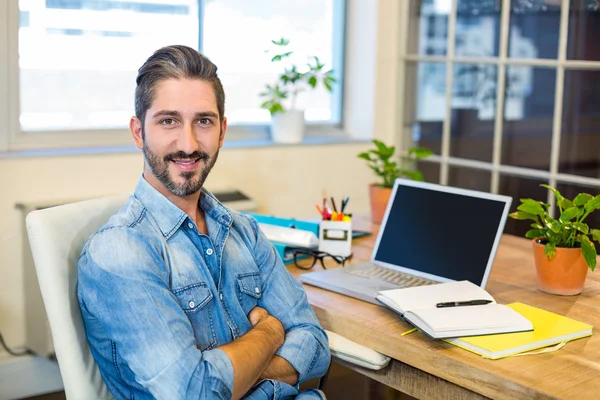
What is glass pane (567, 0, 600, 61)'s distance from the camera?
10.3 feet

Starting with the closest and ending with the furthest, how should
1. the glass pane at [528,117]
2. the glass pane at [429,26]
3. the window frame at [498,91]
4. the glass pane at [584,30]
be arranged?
the glass pane at [584,30] → the window frame at [498,91] → the glass pane at [528,117] → the glass pane at [429,26]

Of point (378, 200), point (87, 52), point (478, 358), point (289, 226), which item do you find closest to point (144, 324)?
point (478, 358)

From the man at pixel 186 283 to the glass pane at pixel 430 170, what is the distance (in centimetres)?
203

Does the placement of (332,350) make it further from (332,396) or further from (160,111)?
(332,396)

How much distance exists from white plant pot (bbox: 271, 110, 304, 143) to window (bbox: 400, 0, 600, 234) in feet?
1.99

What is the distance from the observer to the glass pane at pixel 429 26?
378cm

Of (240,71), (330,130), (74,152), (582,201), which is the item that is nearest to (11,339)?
(74,152)

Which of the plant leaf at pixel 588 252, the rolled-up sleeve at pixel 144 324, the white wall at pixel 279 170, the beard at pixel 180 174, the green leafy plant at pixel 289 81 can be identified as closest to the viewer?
the rolled-up sleeve at pixel 144 324

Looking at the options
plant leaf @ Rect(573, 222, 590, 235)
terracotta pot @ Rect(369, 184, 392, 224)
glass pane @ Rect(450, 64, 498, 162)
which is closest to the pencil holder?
terracotta pot @ Rect(369, 184, 392, 224)

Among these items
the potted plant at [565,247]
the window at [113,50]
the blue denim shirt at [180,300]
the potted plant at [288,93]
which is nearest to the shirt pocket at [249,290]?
the blue denim shirt at [180,300]

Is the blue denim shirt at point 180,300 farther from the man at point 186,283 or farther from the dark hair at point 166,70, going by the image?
the dark hair at point 166,70

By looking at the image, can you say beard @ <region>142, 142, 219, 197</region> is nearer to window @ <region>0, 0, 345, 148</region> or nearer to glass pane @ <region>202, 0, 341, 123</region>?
window @ <region>0, 0, 345, 148</region>

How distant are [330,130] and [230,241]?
2243 mm

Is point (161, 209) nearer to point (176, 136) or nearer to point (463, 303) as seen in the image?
point (176, 136)
